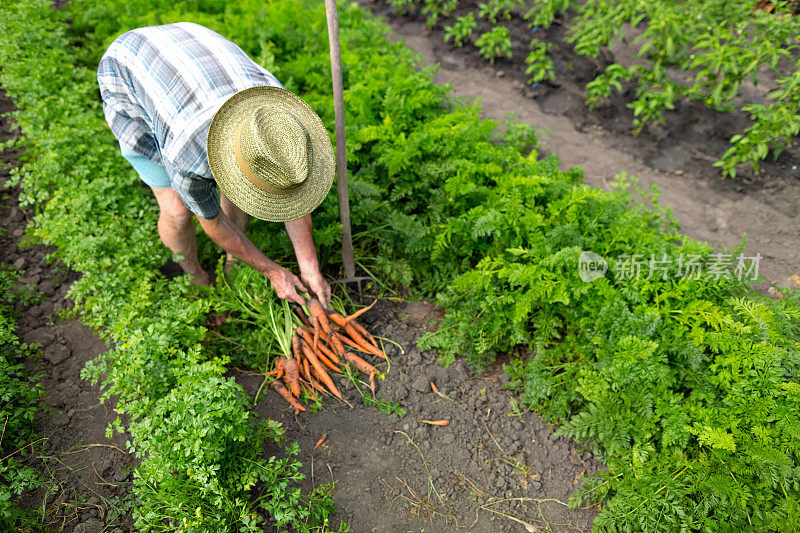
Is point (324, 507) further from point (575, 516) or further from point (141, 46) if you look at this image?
point (141, 46)

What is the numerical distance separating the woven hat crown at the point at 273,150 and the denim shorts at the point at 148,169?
1025 mm

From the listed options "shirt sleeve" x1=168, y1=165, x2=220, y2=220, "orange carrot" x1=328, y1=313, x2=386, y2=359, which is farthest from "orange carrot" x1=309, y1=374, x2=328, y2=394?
"shirt sleeve" x1=168, y1=165, x2=220, y2=220

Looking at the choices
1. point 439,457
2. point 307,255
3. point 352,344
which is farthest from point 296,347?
point 439,457

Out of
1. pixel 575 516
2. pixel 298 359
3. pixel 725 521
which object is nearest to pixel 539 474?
pixel 575 516

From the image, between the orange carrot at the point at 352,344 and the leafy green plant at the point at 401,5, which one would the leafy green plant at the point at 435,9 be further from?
the orange carrot at the point at 352,344

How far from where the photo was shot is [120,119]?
2717mm

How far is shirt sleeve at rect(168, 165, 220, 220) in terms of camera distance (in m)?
2.39

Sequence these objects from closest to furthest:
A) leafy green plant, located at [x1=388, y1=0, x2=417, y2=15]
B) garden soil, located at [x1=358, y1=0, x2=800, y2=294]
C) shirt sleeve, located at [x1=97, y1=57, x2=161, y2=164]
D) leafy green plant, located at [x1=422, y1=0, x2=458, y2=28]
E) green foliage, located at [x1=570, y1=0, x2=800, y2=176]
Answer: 1. shirt sleeve, located at [x1=97, y1=57, x2=161, y2=164]
2. garden soil, located at [x1=358, y1=0, x2=800, y2=294]
3. green foliage, located at [x1=570, y1=0, x2=800, y2=176]
4. leafy green plant, located at [x1=422, y1=0, x2=458, y2=28]
5. leafy green plant, located at [x1=388, y1=0, x2=417, y2=15]

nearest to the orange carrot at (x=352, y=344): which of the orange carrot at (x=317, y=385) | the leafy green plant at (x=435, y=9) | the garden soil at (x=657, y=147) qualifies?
the orange carrot at (x=317, y=385)

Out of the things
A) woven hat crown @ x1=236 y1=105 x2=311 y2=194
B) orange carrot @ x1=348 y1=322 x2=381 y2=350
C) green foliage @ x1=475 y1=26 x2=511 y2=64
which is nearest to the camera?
woven hat crown @ x1=236 y1=105 x2=311 y2=194

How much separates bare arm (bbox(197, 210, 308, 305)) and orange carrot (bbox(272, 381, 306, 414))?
0.53m

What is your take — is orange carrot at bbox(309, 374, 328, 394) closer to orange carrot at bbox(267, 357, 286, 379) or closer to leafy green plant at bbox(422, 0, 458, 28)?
orange carrot at bbox(267, 357, 286, 379)

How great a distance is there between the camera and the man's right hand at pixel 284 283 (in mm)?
2992

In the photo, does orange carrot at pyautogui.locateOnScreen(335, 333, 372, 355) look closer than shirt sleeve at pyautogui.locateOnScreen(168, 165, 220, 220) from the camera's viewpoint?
No
